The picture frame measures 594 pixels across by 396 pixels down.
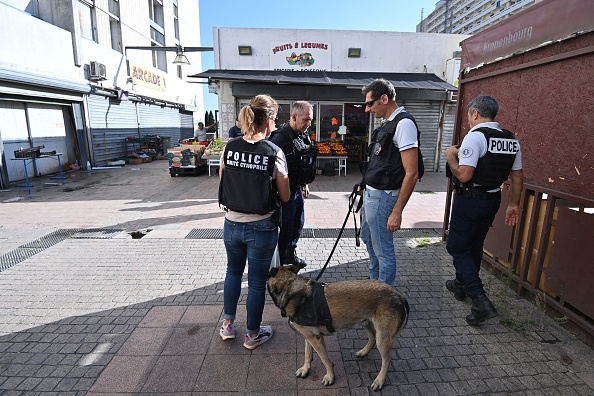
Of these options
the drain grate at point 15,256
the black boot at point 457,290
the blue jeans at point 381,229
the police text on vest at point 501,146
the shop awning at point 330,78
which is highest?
the shop awning at point 330,78

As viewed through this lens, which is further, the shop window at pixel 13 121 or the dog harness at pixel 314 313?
the shop window at pixel 13 121

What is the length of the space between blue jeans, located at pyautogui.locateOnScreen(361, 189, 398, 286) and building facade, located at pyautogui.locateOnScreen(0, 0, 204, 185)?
434 inches

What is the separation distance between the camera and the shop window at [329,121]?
1294cm

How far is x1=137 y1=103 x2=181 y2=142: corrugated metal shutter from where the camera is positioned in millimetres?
18781

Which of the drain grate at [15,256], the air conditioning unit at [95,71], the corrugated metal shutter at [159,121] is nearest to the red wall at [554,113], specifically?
the drain grate at [15,256]

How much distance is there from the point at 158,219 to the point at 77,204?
2737mm

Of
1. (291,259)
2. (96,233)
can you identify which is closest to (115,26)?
(96,233)

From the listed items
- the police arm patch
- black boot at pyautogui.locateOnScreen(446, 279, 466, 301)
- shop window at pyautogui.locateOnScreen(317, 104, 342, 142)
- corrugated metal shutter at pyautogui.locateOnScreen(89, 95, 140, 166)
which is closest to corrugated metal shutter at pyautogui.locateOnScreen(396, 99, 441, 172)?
shop window at pyautogui.locateOnScreen(317, 104, 342, 142)

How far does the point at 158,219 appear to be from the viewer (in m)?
6.67

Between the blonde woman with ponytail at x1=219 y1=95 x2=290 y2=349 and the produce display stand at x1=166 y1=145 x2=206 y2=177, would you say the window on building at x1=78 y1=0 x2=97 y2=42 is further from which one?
the blonde woman with ponytail at x1=219 y1=95 x2=290 y2=349

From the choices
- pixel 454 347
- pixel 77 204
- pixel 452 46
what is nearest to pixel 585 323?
pixel 454 347

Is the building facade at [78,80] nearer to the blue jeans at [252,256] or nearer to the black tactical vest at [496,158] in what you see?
the blue jeans at [252,256]

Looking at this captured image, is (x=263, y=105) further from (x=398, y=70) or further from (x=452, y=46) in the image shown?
(x=452, y=46)

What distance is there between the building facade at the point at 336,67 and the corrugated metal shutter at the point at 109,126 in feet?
19.6
